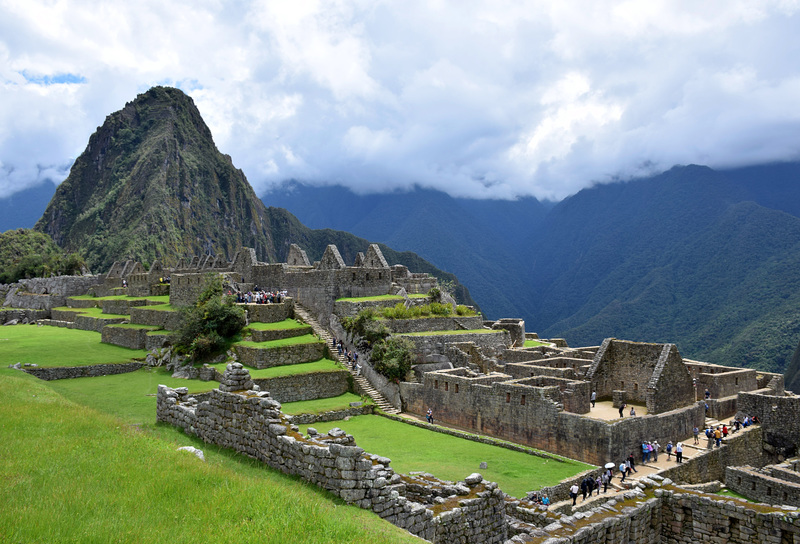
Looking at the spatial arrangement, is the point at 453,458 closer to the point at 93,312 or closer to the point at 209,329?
the point at 209,329

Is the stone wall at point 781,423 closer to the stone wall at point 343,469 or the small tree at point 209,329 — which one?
the stone wall at point 343,469

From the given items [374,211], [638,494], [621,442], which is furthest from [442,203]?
[638,494]

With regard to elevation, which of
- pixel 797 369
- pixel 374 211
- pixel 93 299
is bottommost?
pixel 797 369

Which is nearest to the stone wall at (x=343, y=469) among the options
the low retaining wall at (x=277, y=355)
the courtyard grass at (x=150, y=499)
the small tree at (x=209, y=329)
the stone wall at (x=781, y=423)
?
→ the courtyard grass at (x=150, y=499)

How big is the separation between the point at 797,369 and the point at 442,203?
112 m

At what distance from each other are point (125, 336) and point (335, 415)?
16.4 m

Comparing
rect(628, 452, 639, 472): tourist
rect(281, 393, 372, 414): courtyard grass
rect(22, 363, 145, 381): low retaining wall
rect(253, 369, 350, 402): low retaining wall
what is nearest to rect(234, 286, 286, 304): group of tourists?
rect(22, 363, 145, 381): low retaining wall

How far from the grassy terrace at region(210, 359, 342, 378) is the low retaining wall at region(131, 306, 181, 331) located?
7727mm

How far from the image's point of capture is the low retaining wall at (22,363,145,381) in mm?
24375

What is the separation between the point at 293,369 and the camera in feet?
84.5

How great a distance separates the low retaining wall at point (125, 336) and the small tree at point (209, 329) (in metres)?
4.32

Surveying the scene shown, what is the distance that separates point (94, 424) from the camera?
8.67 m

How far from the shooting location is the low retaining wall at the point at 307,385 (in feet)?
78.6

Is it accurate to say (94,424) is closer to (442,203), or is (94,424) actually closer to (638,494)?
(638,494)
